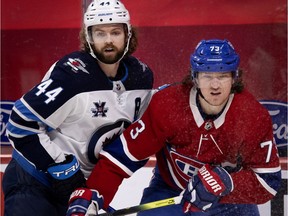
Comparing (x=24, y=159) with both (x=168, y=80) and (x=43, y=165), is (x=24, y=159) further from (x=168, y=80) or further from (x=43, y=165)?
(x=168, y=80)

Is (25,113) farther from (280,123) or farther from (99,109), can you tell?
(280,123)

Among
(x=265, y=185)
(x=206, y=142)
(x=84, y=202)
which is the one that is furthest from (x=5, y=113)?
(x=265, y=185)

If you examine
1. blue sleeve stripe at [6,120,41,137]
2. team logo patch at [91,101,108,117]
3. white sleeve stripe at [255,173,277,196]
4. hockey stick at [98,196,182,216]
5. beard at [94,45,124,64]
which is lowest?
hockey stick at [98,196,182,216]

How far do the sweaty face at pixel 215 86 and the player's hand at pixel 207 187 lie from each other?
0.24m

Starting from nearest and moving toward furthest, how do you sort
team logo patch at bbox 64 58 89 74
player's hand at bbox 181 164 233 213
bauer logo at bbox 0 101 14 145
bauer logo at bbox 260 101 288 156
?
player's hand at bbox 181 164 233 213 → team logo patch at bbox 64 58 89 74 → bauer logo at bbox 260 101 288 156 → bauer logo at bbox 0 101 14 145

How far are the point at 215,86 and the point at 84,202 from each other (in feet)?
1.98

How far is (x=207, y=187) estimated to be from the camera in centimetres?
321

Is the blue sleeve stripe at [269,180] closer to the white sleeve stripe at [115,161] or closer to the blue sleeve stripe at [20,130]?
the white sleeve stripe at [115,161]

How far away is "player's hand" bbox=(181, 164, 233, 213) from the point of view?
10.5ft

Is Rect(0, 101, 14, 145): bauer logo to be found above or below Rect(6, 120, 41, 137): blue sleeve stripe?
below

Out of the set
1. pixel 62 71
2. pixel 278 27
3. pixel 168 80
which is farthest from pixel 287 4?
pixel 62 71

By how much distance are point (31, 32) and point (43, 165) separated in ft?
3.64

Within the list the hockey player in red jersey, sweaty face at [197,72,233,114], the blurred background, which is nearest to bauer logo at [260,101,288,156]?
the blurred background

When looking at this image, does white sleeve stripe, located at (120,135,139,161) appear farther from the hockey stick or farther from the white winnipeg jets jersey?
the hockey stick
